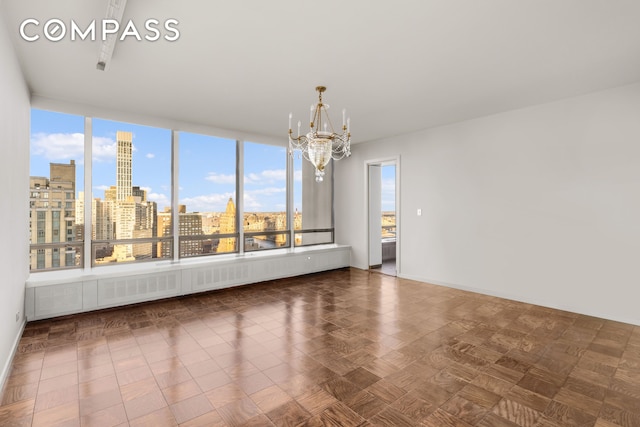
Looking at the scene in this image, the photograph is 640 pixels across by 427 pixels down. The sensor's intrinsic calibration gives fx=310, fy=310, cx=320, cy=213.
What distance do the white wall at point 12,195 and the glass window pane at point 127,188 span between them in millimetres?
867

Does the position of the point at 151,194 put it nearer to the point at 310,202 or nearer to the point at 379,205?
the point at 310,202

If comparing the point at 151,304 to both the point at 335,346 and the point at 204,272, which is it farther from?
the point at 335,346

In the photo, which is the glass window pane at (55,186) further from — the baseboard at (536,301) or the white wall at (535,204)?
the baseboard at (536,301)

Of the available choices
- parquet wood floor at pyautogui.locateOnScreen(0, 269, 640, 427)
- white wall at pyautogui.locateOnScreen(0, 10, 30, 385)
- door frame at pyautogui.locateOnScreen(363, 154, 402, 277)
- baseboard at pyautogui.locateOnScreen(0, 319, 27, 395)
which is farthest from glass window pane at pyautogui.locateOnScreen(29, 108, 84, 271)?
door frame at pyautogui.locateOnScreen(363, 154, 402, 277)

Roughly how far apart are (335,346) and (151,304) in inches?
111

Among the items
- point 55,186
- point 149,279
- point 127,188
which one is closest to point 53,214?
point 55,186

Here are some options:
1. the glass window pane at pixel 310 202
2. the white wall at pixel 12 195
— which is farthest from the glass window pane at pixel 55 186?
the glass window pane at pixel 310 202

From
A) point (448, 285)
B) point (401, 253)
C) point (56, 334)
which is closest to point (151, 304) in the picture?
point (56, 334)

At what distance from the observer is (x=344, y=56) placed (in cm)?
286

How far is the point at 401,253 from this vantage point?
19.3ft

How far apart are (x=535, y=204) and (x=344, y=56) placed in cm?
334

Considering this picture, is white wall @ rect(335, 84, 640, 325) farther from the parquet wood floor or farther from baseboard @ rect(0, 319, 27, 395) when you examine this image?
baseboard @ rect(0, 319, 27, 395)

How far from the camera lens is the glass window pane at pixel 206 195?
16.9ft

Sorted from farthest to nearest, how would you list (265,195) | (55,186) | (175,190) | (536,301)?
(265,195) < (175,190) < (536,301) < (55,186)
